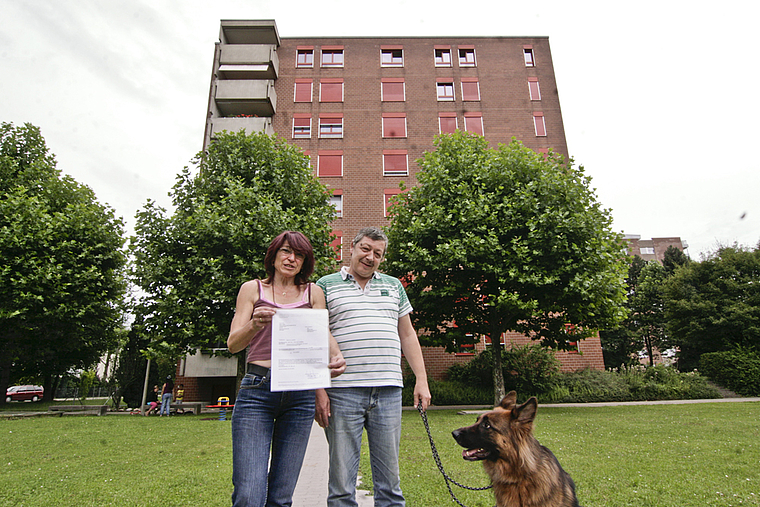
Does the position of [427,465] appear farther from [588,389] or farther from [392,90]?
[392,90]

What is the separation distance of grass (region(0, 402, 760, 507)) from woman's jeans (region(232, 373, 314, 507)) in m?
2.50

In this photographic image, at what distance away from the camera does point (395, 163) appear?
25.8 meters

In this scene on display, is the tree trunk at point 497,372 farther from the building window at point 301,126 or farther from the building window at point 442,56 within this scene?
the building window at point 442,56

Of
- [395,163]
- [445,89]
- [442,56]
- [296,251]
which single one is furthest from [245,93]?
[296,251]

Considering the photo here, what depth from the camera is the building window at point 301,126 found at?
26672 millimetres

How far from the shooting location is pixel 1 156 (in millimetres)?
17797

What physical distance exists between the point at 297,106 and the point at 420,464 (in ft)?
82.6

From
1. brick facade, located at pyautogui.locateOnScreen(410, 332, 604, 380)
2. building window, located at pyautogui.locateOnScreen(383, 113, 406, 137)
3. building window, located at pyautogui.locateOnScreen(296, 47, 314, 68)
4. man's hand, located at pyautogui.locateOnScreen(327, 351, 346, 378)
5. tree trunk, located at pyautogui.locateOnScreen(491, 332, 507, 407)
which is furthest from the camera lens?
building window, located at pyautogui.locateOnScreen(296, 47, 314, 68)

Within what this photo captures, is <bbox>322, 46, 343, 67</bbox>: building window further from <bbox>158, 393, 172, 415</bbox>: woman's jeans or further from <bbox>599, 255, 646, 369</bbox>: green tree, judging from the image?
<bbox>599, 255, 646, 369</bbox>: green tree

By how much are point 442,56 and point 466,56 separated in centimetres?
164

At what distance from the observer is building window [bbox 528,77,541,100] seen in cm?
2743

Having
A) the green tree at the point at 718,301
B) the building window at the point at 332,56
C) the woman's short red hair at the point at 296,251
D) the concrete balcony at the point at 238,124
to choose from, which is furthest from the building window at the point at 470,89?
the woman's short red hair at the point at 296,251

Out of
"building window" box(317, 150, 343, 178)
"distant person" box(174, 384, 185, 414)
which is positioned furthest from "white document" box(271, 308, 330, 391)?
"building window" box(317, 150, 343, 178)

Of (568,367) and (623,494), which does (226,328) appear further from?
(568,367)
